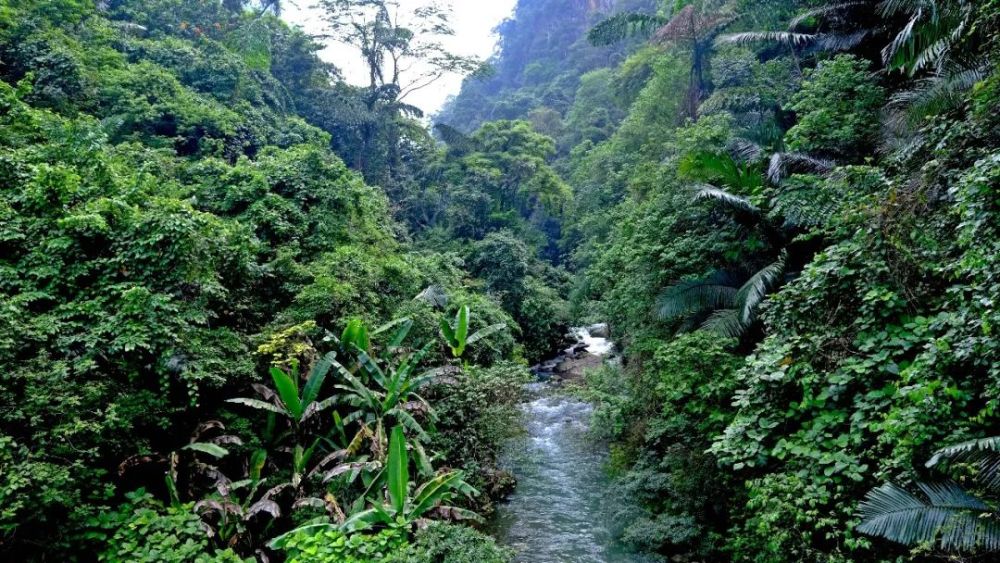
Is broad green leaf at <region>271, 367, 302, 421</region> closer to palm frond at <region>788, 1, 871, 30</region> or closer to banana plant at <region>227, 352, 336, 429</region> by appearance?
banana plant at <region>227, 352, 336, 429</region>

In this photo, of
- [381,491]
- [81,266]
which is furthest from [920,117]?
[81,266]

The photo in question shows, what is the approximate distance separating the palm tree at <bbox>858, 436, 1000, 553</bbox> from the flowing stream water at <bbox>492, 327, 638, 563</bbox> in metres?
4.30

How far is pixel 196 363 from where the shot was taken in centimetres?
700

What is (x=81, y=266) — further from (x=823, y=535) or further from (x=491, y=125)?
(x=491, y=125)

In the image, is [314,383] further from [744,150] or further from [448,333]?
[744,150]

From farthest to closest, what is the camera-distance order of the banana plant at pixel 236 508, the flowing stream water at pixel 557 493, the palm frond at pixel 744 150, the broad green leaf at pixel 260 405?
the palm frond at pixel 744 150, the flowing stream water at pixel 557 493, the broad green leaf at pixel 260 405, the banana plant at pixel 236 508

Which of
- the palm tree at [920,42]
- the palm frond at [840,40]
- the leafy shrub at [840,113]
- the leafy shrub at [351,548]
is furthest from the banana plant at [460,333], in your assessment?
the palm frond at [840,40]

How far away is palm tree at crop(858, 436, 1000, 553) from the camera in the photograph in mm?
3836

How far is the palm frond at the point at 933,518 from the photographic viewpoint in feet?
12.6

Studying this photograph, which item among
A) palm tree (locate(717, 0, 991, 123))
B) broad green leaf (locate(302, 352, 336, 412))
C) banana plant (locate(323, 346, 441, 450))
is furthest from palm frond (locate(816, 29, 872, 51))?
broad green leaf (locate(302, 352, 336, 412))

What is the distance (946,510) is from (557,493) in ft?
23.9

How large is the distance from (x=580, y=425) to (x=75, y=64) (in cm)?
1598

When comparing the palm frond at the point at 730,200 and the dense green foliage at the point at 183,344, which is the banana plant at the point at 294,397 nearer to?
the dense green foliage at the point at 183,344

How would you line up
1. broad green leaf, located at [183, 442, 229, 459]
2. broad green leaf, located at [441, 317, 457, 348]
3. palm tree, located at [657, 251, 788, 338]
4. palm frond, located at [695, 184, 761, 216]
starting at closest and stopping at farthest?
broad green leaf, located at [183, 442, 229, 459]
palm tree, located at [657, 251, 788, 338]
palm frond, located at [695, 184, 761, 216]
broad green leaf, located at [441, 317, 457, 348]
